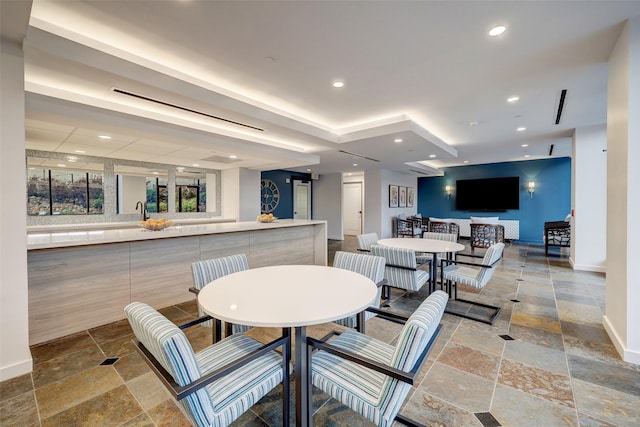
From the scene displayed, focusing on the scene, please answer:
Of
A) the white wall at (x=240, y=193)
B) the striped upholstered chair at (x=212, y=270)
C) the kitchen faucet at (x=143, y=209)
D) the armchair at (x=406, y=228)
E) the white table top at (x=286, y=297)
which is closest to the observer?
the white table top at (x=286, y=297)

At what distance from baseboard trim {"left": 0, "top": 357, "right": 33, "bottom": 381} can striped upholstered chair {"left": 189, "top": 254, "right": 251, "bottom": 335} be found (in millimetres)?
1276

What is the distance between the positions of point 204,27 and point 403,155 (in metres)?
4.78

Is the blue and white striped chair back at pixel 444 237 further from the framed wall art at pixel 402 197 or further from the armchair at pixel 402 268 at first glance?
the framed wall art at pixel 402 197

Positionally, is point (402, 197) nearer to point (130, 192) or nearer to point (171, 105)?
point (130, 192)

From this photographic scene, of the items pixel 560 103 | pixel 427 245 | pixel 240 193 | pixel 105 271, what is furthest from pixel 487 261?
pixel 240 193

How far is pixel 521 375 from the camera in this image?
6.72 ft

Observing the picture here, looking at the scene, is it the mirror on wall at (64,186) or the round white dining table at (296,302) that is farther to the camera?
the mirror on wall at (64,186)

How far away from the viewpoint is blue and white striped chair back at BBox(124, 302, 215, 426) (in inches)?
40.2

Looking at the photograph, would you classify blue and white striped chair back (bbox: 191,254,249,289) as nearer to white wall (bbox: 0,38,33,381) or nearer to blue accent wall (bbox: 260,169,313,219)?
white wall (bbox: 0,38,33,381)

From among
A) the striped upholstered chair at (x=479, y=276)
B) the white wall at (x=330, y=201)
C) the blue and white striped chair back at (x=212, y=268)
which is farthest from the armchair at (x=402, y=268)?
the white wall at (x=330, y=201)

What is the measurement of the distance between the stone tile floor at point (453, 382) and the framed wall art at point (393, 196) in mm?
6198

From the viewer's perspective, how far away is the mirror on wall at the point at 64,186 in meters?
4.05

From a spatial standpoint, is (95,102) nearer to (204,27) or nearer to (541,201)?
(204,27)

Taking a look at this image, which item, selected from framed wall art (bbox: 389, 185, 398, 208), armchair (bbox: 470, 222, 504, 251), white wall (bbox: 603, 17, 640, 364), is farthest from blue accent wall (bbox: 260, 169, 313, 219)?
white wall (bbox: 603, 17, 640, 364)
